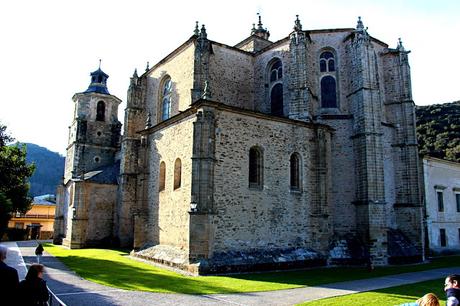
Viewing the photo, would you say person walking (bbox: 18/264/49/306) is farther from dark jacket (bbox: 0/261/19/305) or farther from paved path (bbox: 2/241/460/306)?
paved path (bbox: 2/241/460/306)

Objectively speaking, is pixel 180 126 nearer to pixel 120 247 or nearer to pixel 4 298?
pixel 120 247

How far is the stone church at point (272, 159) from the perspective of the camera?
56.0 ft

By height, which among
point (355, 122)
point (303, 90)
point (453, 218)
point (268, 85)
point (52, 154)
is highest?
point (52, 154)

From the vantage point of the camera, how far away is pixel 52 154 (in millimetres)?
127750

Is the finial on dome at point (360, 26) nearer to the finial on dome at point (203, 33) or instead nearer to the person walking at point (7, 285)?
the finial on dome at point (203, 33)

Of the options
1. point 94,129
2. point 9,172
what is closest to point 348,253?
point 9,172

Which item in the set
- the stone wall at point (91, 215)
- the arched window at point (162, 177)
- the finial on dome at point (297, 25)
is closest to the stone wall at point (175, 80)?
the arched window at point (162, 177)

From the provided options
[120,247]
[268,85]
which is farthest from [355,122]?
[120,247]

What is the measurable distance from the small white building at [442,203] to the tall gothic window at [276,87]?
46.1 feet

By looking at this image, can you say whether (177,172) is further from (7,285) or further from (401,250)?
(7,285)

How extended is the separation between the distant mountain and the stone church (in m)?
91.9

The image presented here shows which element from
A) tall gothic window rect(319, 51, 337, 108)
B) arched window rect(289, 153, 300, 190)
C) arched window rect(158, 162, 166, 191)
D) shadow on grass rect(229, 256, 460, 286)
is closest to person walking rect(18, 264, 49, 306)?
shadow on grass rect(229, 256, 460, 286)

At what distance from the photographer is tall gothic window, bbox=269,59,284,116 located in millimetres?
24156

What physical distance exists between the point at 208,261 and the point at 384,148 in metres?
14.0
